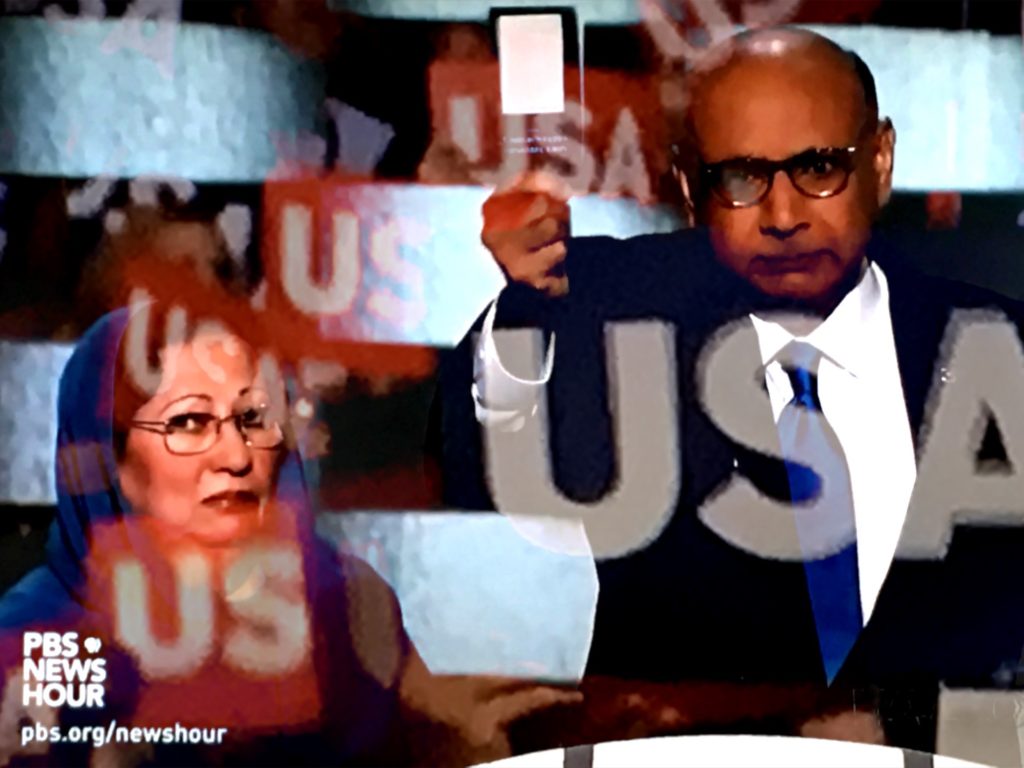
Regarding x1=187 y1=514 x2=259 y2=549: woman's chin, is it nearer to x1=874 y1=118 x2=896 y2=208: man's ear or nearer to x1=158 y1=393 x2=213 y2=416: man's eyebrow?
x1=158 y1=393 x2=213 y2=416: man's eyebrow

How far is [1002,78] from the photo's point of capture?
2.82ft

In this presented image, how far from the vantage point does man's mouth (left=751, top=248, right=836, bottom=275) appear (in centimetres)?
86

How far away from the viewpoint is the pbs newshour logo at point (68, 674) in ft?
2.85

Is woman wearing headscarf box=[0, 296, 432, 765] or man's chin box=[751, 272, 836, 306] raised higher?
man's chin box=[751, 272, 836, 306]

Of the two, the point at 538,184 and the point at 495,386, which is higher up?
the point at 538,184

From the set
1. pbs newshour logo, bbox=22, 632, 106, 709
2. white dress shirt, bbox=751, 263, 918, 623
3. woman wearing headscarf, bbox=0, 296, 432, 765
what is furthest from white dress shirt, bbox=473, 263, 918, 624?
pbs newshour logo, bbox=22, 632, 106, 709

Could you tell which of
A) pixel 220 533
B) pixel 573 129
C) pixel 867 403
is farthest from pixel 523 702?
pixel 573 129

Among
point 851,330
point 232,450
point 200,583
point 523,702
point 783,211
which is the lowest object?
point 523,702

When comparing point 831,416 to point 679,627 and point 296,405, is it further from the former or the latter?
point 296,405

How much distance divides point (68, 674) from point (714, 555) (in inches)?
24.6

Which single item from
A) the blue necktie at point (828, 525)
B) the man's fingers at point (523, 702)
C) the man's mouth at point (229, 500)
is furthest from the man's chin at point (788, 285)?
the man's mouth at point (229, 500)

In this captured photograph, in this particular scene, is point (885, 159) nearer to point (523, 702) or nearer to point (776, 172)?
point (776, 172)

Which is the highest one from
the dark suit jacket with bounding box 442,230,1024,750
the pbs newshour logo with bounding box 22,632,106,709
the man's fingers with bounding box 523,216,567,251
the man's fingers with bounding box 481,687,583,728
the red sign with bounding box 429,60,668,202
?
the red sign with bounding box 429,60,668,202

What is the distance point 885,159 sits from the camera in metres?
0.85
